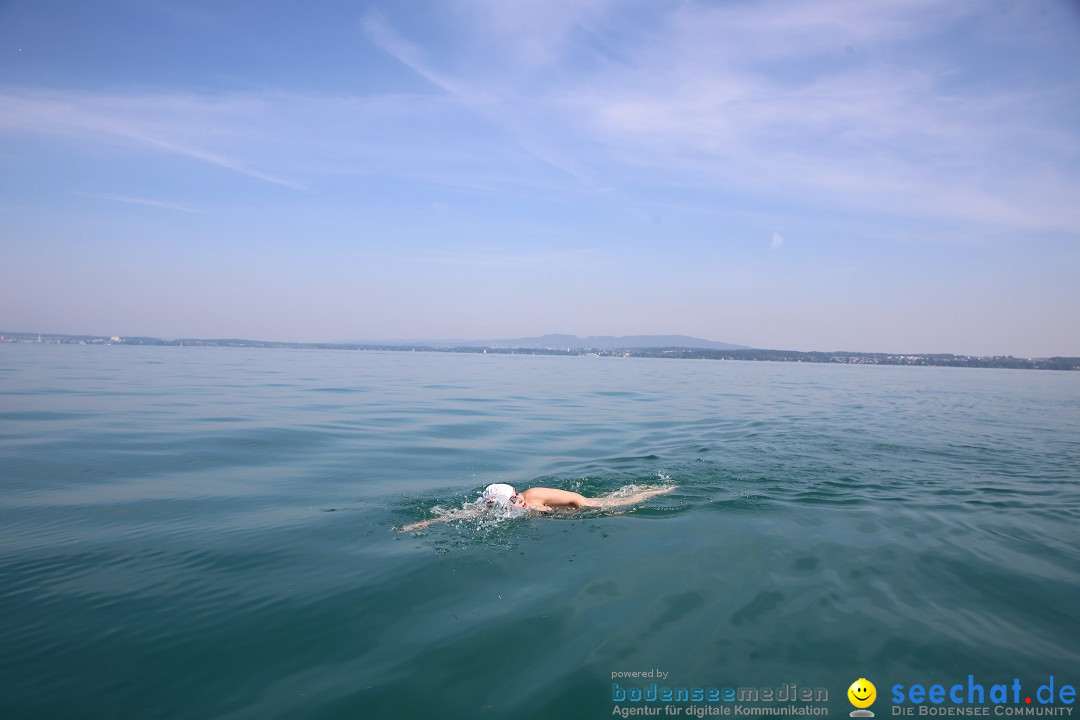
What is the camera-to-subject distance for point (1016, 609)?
6.48 meters

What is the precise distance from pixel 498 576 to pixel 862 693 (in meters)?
4.35

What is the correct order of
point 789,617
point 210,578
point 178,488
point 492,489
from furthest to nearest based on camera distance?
point 178,488, point 492,489, point 210,578, point 789,617

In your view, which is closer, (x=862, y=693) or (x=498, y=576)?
(x=862, y=693)

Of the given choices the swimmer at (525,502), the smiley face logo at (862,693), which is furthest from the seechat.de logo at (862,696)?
the swimmer at (525,502)

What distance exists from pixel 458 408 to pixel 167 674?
20.6m

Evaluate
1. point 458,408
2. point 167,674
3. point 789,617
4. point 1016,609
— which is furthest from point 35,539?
point 458,408

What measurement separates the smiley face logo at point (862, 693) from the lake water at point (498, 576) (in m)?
0.08

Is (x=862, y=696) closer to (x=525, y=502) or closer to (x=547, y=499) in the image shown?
(x=547, y=499)

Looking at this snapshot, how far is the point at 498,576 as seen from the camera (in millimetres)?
7418

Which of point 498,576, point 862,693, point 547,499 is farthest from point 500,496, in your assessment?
point 862,693

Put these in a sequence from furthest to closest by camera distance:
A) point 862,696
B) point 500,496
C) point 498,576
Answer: point 500,496
point 498,576
point 862,696

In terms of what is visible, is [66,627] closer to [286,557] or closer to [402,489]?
[286,557]

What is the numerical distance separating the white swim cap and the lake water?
1.65 ft

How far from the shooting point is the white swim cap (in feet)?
32.4
